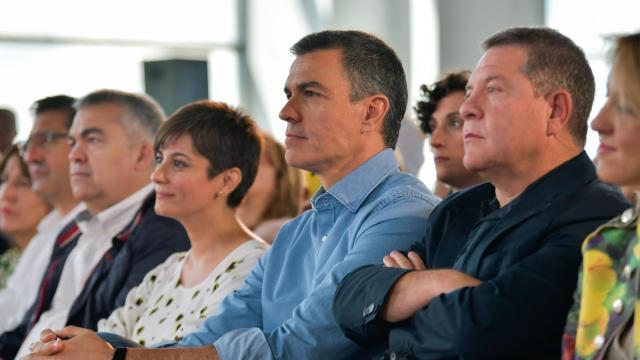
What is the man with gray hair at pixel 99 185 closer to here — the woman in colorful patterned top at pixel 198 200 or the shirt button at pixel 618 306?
the woman in colorful patterned top at pixel 198 200

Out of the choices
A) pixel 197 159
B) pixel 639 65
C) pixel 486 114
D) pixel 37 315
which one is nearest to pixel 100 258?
pixel 37 315

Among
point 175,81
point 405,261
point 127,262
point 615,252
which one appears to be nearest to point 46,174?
point 127,262

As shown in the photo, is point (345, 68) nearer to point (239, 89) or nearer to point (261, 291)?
point (261, 291)

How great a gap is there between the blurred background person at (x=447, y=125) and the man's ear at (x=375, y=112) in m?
0.67

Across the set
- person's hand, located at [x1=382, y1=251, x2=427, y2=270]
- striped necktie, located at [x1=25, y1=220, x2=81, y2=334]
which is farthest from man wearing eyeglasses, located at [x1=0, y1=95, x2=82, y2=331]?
person's hand, located at [x1=382, y1=251, x2=427, y2=270]

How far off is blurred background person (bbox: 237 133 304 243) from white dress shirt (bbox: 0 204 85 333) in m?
0.66

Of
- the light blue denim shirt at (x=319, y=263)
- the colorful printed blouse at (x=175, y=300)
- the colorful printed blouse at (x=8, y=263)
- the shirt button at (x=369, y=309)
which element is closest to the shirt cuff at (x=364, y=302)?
the shirt button at (x=369, y=309)

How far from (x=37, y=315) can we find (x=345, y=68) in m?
1.82

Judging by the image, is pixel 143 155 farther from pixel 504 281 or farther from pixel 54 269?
pixel 504 281

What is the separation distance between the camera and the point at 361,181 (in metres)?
2.69

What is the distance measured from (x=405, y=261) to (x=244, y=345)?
1.46 feet

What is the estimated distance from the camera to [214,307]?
306 cm

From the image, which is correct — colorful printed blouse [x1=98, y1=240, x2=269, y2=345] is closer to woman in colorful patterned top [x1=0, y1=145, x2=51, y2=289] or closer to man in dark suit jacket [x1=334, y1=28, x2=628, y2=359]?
man in dark suit jacket [x1=334, y1=28, x2=628, y2=359]

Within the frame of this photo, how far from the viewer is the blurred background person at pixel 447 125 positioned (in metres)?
3.46
